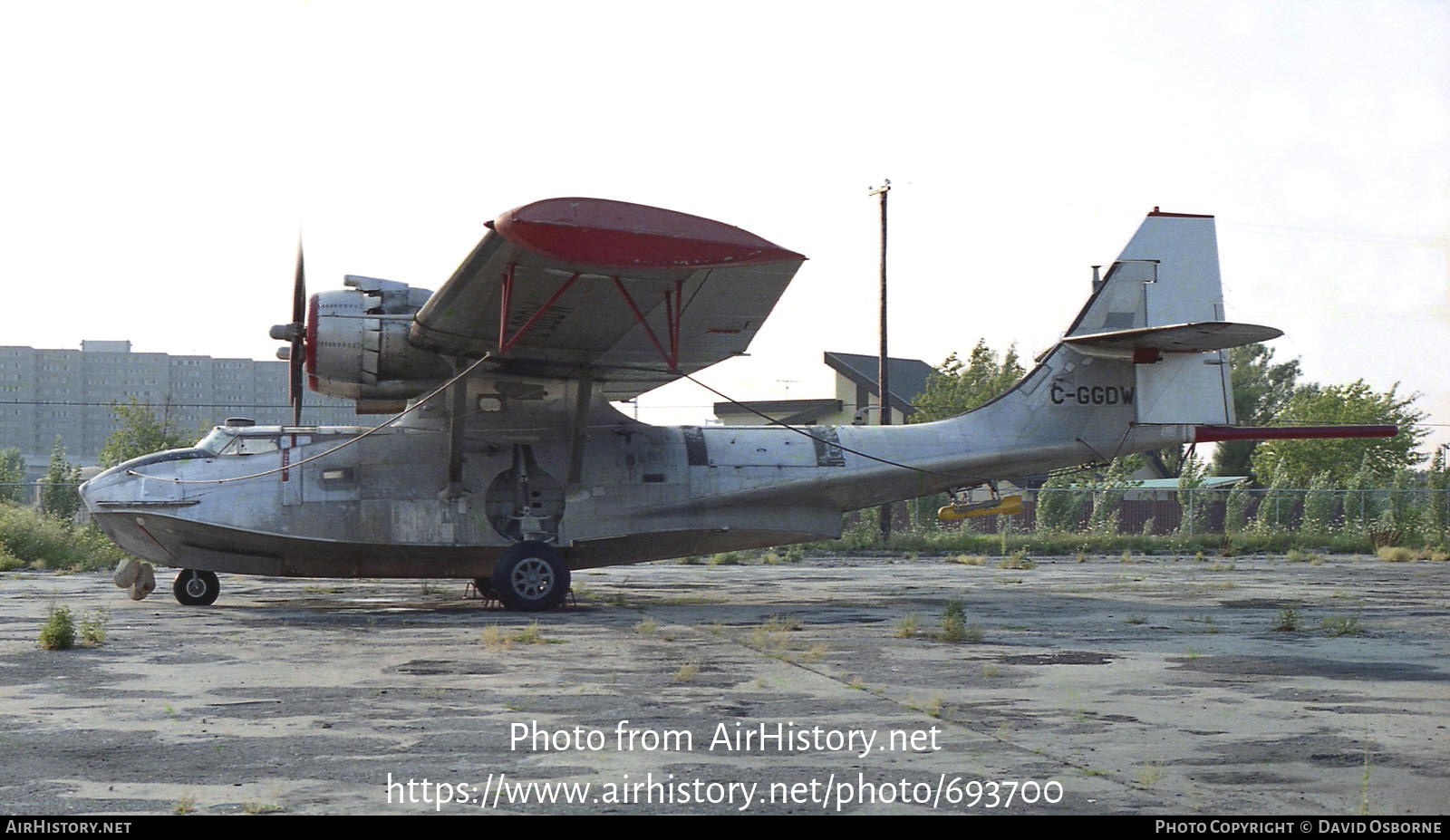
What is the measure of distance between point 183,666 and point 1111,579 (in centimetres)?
1652

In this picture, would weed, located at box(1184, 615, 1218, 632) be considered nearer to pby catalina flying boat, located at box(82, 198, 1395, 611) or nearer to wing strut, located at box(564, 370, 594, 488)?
pby catalina flying boat, located at box(82, 198, 1395, 611)

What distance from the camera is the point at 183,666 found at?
9.88m

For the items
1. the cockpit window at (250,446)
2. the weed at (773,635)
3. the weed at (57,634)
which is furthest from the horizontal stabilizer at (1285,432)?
the weed at (57,634)

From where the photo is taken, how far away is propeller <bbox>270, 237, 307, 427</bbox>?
632 inches

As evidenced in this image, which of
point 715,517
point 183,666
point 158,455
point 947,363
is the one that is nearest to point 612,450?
point 715,517

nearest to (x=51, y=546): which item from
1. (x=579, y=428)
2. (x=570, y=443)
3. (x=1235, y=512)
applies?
(x=570, y=443)

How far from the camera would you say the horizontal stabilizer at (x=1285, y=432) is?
1622 centimetres

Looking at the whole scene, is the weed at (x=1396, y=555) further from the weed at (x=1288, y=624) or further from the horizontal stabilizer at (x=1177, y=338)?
the weed at (x=1288, y=624)

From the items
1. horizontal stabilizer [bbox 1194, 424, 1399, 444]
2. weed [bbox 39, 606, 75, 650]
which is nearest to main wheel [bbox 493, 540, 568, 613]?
weed [bbox 39, 606, 75, 650]

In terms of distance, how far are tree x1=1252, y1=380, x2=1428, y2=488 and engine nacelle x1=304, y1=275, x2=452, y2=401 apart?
43.6m

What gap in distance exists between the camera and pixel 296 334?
16016mm

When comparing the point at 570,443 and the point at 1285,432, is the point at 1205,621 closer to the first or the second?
the point at 1285,432

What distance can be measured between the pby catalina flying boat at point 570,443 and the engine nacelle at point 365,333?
25mm
